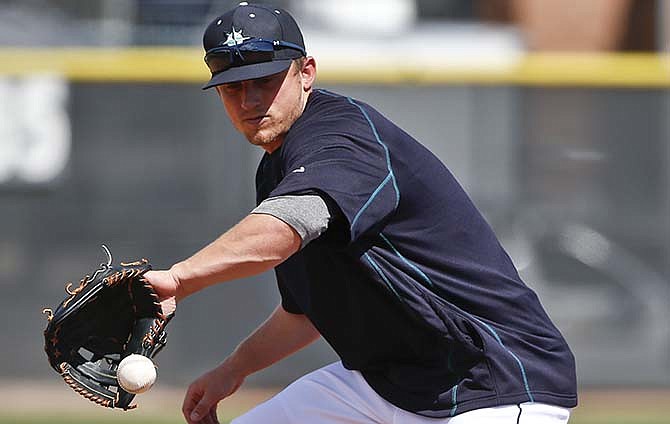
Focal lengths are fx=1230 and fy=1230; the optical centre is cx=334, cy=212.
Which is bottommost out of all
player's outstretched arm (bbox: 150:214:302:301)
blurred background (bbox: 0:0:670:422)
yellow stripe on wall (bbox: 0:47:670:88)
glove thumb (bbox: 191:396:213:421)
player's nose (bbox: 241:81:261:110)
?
blurred background (bbox: 0:0:670:422)

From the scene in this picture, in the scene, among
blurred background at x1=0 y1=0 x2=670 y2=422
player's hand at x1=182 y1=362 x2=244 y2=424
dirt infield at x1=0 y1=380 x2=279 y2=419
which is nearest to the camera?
player's hand at x1=182 y1=362 x2=244 y2=424

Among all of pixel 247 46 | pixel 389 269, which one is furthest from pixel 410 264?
pixel 247 46

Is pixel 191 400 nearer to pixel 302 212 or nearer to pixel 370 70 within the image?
pixel 302 212

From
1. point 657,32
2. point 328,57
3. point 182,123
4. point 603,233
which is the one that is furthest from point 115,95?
point 657,32

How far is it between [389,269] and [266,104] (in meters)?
0.52

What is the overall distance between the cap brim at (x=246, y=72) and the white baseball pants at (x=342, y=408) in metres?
0.91

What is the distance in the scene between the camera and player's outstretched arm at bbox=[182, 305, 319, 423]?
145 inches

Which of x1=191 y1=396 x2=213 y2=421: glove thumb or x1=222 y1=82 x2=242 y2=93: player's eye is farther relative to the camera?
x1=191 y1=396 x2=213 y2=421: glove thumb

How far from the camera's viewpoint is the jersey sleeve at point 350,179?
2.83 m

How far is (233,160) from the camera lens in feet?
26.5

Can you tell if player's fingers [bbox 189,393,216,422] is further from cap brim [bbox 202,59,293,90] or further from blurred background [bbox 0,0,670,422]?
blurred background [bbox 0,0,670,422]

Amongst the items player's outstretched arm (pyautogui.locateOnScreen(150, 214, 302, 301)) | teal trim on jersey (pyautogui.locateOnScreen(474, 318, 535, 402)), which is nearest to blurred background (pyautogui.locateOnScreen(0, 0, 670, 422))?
teal trim on jersey (pyautogui.locateOnScreen(474, 318, 535, 402))

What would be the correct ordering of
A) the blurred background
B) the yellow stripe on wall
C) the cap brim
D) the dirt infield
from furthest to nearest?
1. the yellow stripe on wall
2. the blurred background
3. the dirt infield
4. the cap brim

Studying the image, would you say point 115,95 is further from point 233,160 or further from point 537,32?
point 537,32
